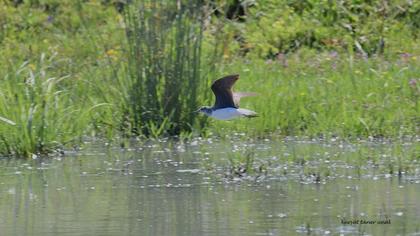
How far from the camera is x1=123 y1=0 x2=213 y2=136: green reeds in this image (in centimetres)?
816

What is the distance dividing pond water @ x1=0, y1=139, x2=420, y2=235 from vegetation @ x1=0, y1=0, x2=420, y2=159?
0.25 meters

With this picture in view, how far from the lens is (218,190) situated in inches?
250

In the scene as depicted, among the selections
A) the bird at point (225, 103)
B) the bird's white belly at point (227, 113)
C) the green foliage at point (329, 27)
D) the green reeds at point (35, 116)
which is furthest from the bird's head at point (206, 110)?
the green foliage at point (329, 27)

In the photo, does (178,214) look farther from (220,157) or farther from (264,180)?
(220,157)

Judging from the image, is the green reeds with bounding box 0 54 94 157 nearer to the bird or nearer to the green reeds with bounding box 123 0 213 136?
the green reeds with bounding box 123 0 213 136

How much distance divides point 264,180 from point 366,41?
420cm

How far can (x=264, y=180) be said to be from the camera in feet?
21.6

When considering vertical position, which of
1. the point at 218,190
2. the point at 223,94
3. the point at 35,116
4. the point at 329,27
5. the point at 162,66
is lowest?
the point at 218,190

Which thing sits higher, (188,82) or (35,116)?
(188,82)

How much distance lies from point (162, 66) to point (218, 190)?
206 centimetres

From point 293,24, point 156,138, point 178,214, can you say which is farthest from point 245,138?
point 293,24

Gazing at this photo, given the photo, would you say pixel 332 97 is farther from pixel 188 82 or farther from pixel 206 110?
pixel 206 110

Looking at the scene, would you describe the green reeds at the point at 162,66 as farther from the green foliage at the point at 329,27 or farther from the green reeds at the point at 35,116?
the green foliage at the point at 329,27

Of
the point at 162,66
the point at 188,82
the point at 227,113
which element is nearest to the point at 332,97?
the point at 188,82
